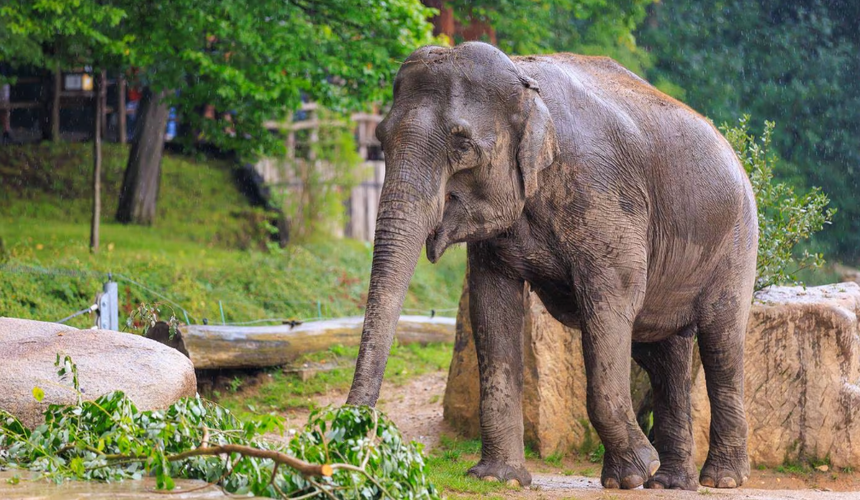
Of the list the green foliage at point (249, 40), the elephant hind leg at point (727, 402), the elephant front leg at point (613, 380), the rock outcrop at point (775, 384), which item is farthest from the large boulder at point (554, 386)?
the green foliage at point (249, 40)

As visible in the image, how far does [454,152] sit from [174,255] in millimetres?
12069

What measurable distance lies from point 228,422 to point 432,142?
182cm

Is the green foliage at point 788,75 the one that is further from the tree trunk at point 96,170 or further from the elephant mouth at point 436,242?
the elephant mouth at point 436,242

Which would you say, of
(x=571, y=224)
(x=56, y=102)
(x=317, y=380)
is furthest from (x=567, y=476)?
(x=56, y=102)

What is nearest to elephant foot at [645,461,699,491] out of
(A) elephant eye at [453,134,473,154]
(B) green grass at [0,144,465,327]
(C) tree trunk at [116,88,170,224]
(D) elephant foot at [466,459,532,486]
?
(D) elephant foot at [466,459,532,486]

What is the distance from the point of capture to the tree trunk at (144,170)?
19500 millimetres

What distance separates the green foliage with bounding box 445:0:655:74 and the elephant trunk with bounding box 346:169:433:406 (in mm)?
11892

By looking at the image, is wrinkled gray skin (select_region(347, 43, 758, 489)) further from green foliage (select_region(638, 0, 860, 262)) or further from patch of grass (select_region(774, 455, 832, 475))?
green foliage (select_region(638, 0, 860, 262))

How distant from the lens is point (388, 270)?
5707 millimetres

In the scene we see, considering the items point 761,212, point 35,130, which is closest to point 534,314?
point 761,212

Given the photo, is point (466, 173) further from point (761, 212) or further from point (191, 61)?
point (191, 61)

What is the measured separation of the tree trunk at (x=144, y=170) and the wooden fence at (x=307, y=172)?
6.72ft

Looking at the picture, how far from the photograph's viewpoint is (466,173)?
614cm

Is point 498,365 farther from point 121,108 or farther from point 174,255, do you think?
point 121,108
